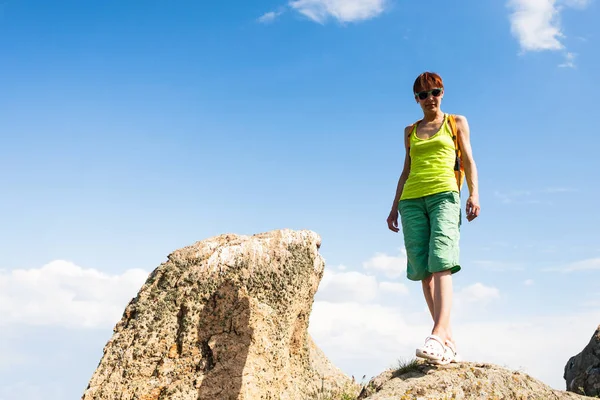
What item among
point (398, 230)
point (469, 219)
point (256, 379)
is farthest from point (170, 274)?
point (469, 219)

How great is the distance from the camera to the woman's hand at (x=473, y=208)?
668 centimetres

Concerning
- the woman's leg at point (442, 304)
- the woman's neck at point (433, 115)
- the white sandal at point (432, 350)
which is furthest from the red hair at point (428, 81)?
the white sandal at point (432, 350)

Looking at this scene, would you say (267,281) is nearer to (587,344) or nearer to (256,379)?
(256,379)

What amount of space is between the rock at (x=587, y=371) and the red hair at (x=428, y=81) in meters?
7.34

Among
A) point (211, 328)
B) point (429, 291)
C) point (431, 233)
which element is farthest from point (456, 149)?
point (211, 328)

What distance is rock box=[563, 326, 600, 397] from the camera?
11.1 m

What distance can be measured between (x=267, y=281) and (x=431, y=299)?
241cm

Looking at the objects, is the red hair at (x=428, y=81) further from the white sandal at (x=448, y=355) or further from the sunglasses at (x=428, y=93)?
the white sandal at (x=448, y=355)

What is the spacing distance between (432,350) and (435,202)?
64.1 inches

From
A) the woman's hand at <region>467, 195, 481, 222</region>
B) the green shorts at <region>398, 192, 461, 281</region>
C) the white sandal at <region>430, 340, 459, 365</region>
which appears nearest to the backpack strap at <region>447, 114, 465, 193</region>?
the woman's hand at <region>467, 195, 481, 222</region>

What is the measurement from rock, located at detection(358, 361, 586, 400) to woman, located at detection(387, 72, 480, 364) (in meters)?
0.24

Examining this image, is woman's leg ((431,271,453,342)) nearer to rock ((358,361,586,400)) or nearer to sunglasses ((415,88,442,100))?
rock ((358,361,586,400))

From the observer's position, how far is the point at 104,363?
7672 mm

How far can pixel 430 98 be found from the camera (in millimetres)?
6703
